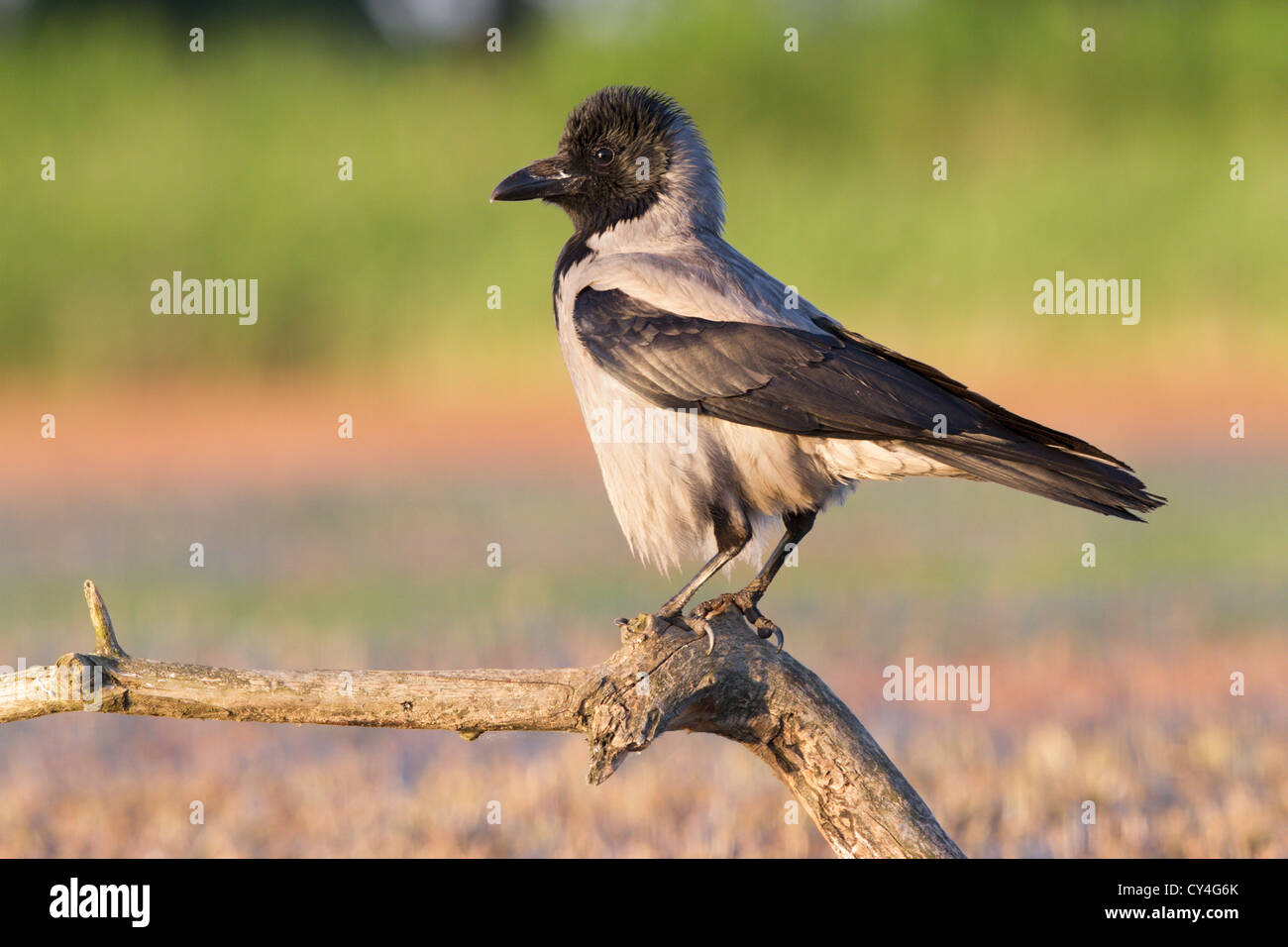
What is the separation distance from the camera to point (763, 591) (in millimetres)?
4980

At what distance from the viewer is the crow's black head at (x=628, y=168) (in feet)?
17.9

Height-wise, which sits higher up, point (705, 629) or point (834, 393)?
point (834, 393)

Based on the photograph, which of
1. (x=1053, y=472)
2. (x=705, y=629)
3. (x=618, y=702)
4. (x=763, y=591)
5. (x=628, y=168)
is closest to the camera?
(x=618, y=702)

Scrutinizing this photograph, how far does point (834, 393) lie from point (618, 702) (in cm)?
133

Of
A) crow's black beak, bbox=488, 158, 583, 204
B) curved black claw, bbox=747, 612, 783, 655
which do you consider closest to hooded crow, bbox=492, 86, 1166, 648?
curved black claw, bbox=747, 612, 783, 655

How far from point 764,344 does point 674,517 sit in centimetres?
70

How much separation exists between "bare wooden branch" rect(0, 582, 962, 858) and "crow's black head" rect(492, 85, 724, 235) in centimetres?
178

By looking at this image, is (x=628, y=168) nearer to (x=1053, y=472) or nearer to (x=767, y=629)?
(x=767, y=629)

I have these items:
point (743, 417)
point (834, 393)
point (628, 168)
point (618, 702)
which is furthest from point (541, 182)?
point (618, 702)

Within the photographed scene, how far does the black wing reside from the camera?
14.4 feet

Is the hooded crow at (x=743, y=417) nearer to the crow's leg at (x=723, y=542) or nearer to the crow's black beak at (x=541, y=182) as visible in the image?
the crow's leg at (x=723, y=542)

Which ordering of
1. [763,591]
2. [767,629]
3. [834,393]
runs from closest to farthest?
1. [834,393]
2. [767,629]
3. [763,591]

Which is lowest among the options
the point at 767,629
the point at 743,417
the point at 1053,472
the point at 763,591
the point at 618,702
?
the point at 618,702

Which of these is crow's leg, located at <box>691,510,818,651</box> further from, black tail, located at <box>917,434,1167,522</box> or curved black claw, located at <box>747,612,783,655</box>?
black tail, located at <box>917,434,1167,522</box>
